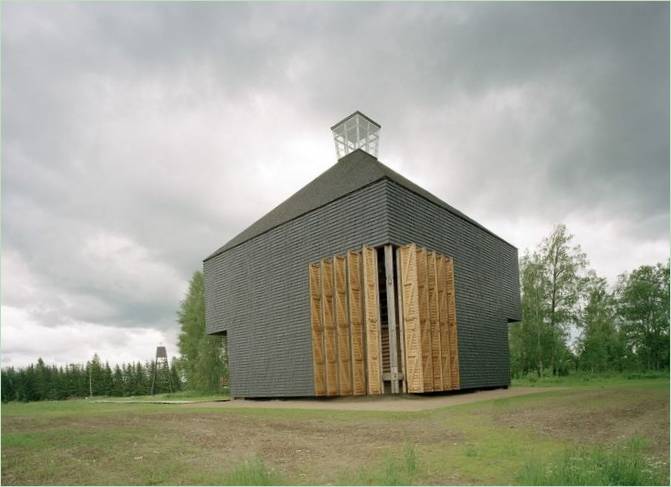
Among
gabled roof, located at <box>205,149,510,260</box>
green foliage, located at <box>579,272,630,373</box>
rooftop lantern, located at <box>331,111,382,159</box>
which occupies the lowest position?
green foliage, located at <box>579,272,630,373</box>

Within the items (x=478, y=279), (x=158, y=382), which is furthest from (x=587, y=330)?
(x=158, y=382)

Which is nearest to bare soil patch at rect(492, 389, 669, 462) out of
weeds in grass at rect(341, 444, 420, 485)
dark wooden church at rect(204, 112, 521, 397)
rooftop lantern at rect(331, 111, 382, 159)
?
weeds in grass at rect(341, 444, 420, 485)

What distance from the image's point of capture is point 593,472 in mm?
5930

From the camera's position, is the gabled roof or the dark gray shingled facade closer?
the dark gray shingled facade

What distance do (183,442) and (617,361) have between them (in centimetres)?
4108

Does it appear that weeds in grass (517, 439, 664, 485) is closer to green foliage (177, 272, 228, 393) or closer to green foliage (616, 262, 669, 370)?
green foliage (177, 272, 228, 393)

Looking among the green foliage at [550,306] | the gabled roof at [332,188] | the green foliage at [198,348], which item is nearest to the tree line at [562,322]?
the green foliage at [550,306]

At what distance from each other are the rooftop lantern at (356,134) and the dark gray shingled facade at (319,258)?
246 centimetres

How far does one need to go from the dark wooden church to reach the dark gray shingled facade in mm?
62

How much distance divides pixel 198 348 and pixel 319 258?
19997mm

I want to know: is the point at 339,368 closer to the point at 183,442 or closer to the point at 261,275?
the point at 261,275

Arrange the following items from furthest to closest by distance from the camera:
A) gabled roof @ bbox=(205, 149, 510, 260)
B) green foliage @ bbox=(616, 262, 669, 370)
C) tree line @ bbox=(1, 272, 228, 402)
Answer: tree line @ bbox=(1, 272, 228, 402) < green foliage @ bbox=(616, 262, 669, 370) < gabled roof @ bbox=(205, 149, 510, 260)

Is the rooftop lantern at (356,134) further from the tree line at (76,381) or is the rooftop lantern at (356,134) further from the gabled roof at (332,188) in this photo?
the tree line at (76,381)

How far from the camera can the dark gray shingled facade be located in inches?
892
